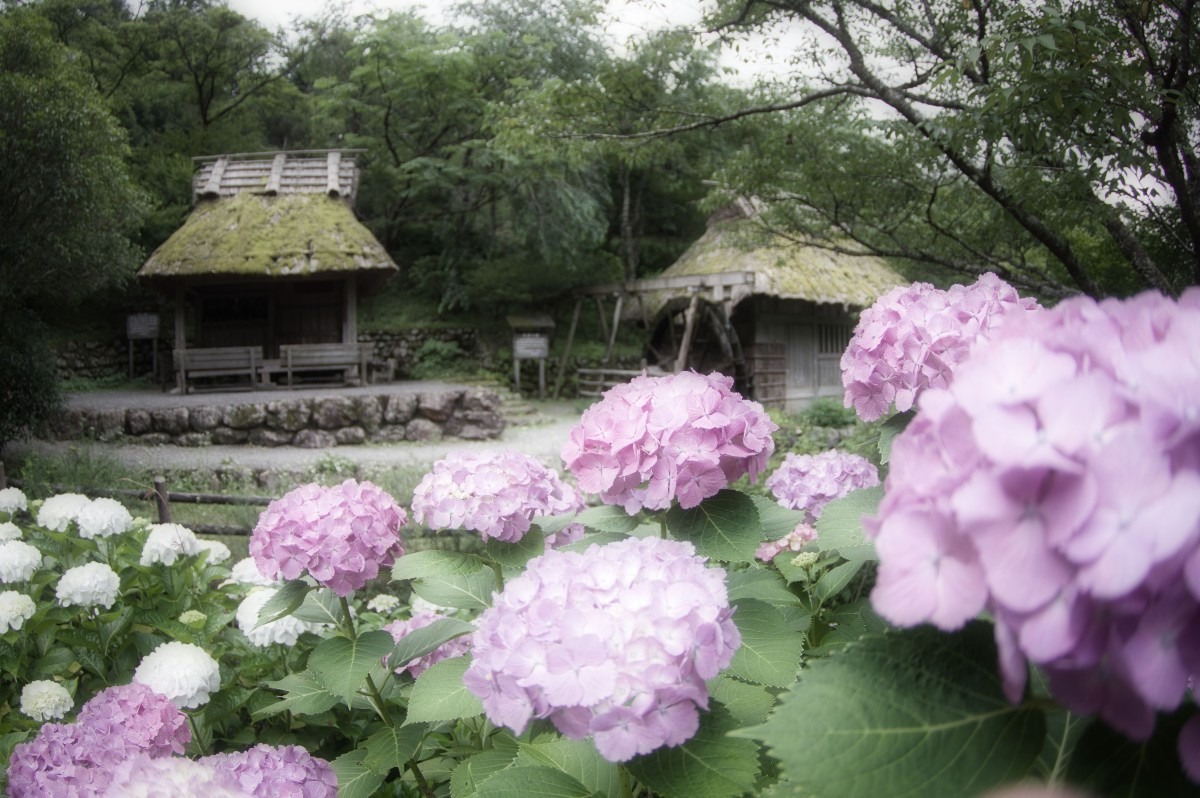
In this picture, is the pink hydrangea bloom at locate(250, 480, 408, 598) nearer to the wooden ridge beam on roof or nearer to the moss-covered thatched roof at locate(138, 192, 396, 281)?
the wooden ridge beam on roof

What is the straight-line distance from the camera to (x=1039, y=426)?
0.36 meters

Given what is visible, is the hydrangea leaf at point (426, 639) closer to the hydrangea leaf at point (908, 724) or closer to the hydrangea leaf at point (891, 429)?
the hydrangea leaf at point (891, 429)

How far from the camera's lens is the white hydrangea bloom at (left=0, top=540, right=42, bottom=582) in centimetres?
178

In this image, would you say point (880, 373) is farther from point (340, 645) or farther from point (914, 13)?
point (914, 13)

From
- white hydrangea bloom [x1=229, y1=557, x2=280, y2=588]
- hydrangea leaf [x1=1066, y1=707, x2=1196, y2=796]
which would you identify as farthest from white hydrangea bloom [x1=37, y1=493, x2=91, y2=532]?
hydrangea leaf [x1=1066, y1=707, x2=1196, y2=796]

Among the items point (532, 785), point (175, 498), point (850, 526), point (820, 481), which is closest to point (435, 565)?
point (532, 785)

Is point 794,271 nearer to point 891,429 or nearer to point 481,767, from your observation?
point 891,429

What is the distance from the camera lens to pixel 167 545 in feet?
6.22

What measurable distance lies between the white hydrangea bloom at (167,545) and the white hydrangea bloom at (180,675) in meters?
0.43

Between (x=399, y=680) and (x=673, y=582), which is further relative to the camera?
(x=399, y=680)

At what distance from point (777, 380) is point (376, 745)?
10980mm

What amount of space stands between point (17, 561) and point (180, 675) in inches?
27.1

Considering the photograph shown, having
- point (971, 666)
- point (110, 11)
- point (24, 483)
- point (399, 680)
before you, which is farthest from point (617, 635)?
point (110, 11)

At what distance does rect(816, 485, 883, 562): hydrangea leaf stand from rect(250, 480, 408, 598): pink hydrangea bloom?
0.76m
